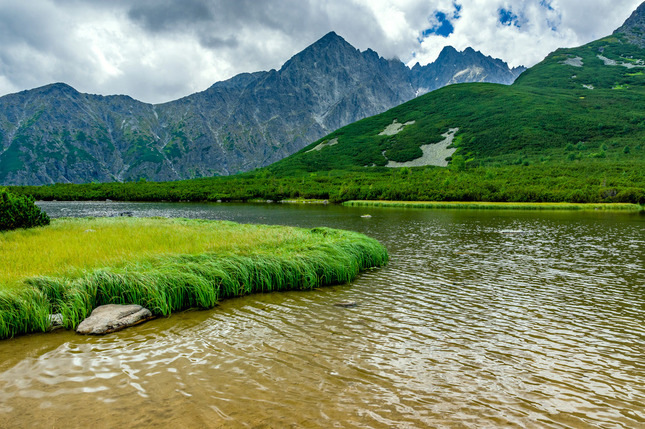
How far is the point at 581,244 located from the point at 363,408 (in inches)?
1378

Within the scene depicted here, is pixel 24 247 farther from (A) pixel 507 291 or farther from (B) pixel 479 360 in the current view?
(A) pixel 507 291

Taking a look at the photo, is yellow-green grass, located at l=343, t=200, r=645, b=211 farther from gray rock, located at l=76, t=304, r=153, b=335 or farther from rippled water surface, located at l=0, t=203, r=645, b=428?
gray rock, located at l=76, t=304, r=153, b=335

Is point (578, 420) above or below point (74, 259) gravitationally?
below

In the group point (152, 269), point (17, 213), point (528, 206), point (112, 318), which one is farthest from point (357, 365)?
point (528, 206)

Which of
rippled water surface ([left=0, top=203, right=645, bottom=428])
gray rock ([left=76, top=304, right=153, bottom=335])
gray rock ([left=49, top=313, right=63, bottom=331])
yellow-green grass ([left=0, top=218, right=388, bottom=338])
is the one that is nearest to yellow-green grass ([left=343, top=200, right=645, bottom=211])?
yellow-green grass ([left=0, top=218, right=388, bottom=338])

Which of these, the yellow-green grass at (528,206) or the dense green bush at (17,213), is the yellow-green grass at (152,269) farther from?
the yellow-green grass at (528,206)

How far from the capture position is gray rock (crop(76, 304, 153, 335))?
39.4 ft

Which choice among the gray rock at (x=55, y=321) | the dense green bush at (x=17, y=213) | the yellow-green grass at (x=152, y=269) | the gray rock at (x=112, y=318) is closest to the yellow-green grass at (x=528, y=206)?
the yellow-green grass at (x=152, y=269)

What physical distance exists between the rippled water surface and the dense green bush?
76.3 feet

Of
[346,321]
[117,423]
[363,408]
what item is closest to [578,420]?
[363,408]

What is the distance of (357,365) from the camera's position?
10078 millimetres

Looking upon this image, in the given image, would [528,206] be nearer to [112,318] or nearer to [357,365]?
[357,365]

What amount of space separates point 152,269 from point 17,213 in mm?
22682

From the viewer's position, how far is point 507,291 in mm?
18141
